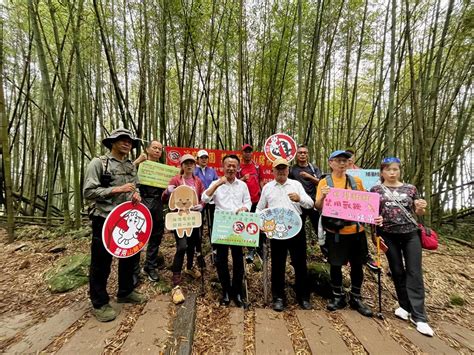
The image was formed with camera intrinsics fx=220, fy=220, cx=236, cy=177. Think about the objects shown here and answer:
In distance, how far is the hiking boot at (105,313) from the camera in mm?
1864

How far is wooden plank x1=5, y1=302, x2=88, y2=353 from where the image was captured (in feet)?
5.23

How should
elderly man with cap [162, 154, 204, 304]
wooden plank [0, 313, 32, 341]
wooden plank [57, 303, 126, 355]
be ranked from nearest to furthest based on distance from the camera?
1. wooden plank [57, 303, 126, 355]
2. wooden plank [0, 313, 32, 341]
3. elderly man with cap [162, 154, 204, 304]

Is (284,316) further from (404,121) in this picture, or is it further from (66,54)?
(66,54)

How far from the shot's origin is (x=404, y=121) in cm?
544

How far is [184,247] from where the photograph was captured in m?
2.28

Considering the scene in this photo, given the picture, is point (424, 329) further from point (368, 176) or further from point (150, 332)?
point (150, 332)

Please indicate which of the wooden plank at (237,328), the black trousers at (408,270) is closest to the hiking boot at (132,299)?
the wooden plank at (237,328)

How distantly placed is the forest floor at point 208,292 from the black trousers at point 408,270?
0.83 ft

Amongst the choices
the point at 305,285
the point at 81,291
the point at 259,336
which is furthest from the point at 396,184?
the point at 81,291

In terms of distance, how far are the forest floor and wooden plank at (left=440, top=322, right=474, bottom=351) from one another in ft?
0.26

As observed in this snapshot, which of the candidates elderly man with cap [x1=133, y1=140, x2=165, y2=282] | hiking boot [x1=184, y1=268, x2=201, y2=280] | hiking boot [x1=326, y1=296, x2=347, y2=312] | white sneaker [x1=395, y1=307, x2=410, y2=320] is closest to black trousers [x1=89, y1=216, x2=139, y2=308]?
elderly man with cap [x1=133, y1=140, x2=165, y2=282]

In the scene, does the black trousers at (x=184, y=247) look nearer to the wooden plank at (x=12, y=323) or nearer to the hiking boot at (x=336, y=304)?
the wooden plank at (x=12, y=323)

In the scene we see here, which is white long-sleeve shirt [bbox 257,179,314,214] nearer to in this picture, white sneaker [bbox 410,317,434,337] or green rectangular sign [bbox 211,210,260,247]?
green rectangular sign [bbox 211,210,260,247]

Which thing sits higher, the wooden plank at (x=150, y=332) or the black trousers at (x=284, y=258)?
the black trousers at (x=284, y=258)
